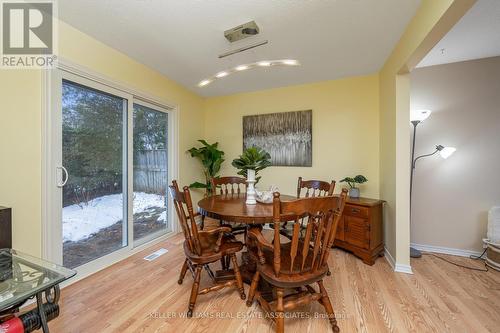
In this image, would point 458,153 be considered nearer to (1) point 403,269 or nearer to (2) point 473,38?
(2) point 473,38

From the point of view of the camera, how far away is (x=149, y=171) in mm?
2973

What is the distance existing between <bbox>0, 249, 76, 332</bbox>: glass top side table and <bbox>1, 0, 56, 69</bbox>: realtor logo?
1.47m

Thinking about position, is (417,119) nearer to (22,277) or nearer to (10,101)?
(22,277)

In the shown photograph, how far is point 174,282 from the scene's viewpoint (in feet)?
6.55

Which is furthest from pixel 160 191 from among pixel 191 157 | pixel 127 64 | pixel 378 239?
pixel 378 239

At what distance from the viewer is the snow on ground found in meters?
2.07

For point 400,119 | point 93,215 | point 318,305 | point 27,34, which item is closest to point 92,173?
point 93,215

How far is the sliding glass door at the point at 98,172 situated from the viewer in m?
1.91

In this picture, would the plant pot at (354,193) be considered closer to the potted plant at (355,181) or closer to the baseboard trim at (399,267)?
the potted plant at (355,181)

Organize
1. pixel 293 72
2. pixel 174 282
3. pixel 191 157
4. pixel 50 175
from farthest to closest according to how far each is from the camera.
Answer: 1. pixel 191 157
2. pixel 293 72
3. pixel 174 282
4. pixel 50 175

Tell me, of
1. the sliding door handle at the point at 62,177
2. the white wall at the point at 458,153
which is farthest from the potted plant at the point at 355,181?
the sliding door handle at the point at 62,177

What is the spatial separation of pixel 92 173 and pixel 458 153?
13.8ft

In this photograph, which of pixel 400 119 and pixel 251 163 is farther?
pixel 400 119

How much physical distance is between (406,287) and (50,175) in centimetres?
331
